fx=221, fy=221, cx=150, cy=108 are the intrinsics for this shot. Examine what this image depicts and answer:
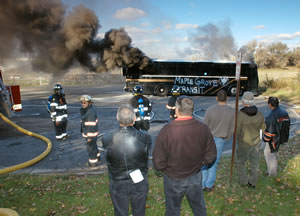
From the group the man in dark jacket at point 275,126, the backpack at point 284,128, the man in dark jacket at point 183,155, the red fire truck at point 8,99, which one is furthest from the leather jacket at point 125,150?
the red fire truck at point 8,99

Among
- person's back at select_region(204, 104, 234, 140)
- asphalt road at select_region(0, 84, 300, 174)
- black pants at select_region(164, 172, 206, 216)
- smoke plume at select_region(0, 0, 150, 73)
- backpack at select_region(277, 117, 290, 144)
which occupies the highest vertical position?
smoke plume at select_region(0, 0, 150, 73)

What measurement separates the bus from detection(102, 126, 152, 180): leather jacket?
16278mm

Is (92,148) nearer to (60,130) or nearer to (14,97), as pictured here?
(60,130)

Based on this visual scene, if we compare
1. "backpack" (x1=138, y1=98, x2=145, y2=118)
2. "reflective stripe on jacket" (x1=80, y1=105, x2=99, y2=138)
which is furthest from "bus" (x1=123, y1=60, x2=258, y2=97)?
"reflective stripe on jacket" (x1=80, y1=105, x2=99, y2=138)

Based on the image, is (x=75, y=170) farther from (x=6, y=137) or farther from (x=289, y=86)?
(x=289, y=86)

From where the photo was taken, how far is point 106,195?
4207 mm

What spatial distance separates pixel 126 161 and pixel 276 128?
3348mm

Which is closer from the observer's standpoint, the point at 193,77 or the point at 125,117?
the point at 125,117

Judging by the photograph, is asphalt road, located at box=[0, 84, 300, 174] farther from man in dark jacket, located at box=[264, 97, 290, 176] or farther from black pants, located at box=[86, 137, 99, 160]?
man in dark jacket, located at box=[264, 97, 290, 176]

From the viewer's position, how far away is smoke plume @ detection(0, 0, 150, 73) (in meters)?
7.59

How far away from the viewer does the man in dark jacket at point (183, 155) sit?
8.59 feet

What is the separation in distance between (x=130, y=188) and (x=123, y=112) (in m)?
0.93

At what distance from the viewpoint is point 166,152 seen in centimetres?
267

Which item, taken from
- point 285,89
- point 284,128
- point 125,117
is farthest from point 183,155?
point 285,89
